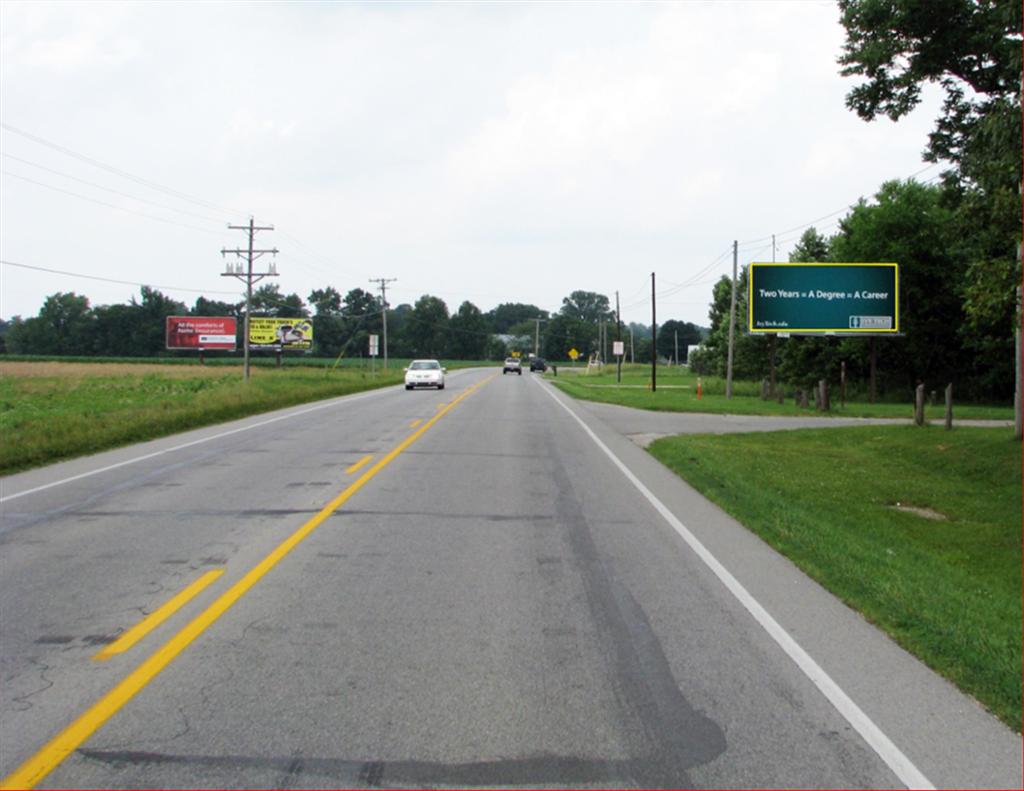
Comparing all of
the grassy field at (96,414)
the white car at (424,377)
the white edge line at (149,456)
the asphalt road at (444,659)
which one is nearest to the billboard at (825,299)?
the white car at (424,377)

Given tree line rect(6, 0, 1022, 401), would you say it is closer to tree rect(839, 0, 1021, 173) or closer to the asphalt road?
tree rect(839, 0, 1021, 173)

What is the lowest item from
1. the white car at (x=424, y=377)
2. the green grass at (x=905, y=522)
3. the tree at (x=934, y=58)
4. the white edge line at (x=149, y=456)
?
the white edge line at (x=149, y=456)

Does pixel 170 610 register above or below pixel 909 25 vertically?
below

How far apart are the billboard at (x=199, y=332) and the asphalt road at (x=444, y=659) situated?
3624 inches

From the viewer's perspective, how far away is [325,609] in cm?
706

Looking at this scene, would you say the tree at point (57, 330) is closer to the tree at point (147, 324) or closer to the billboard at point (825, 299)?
the tree at point (147, 324)

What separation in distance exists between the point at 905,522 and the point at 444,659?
856 cm

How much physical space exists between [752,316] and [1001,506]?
2965 centimetres

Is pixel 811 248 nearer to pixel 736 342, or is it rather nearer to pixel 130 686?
pixel 736 342

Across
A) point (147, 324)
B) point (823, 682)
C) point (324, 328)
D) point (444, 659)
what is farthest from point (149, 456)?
point (324, 328)

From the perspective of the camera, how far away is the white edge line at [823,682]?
4.39m

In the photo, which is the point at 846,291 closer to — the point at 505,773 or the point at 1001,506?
the point at 1001,506

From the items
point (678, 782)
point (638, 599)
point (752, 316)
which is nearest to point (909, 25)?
point (638, 599)

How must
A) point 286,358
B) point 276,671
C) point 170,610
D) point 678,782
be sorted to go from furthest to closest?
point 286,358
point 170,610
point 276,671
point 678,782
